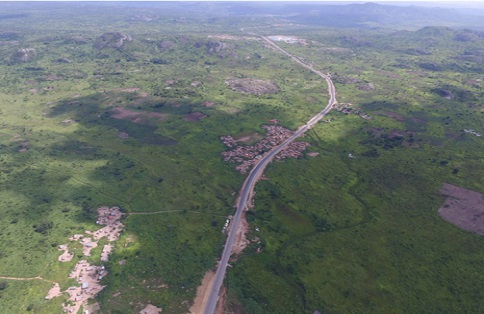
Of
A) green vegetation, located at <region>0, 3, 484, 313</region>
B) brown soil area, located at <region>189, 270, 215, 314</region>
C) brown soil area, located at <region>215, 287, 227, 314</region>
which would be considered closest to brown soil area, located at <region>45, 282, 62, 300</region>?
green vegetation, located at <region>0, 3, 484, 313</region>

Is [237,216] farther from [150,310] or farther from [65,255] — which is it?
[65,255]

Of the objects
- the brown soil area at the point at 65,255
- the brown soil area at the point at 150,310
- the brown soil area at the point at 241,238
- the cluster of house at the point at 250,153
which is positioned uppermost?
the cluster of house at the point at 250,153

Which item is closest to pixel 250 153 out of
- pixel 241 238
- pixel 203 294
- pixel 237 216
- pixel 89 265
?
pixel 237 216

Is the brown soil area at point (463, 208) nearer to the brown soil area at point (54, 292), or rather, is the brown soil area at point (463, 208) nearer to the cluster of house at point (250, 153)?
the cluster of house at point (250, 153)

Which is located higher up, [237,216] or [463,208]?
[463,208]

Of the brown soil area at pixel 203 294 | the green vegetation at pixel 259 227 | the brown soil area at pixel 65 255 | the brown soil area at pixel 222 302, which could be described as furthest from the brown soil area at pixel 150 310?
the brown soil area at pixel 65 255

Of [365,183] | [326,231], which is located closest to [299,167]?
[365,183]
